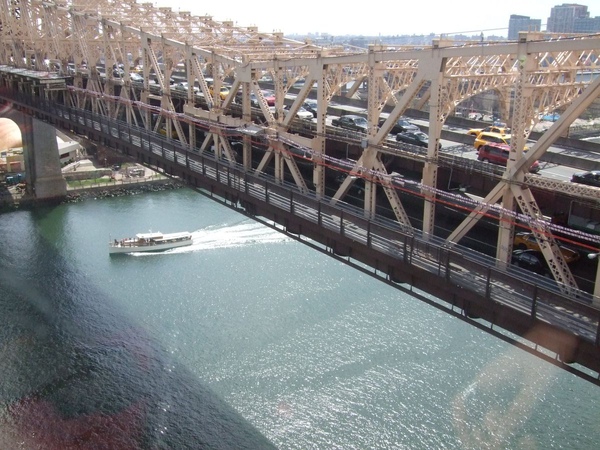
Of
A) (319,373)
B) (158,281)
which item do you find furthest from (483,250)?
(158,281)

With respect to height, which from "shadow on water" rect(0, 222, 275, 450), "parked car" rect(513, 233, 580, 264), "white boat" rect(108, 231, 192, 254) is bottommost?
"shadow on water" rect(0, 222, 275, 450)

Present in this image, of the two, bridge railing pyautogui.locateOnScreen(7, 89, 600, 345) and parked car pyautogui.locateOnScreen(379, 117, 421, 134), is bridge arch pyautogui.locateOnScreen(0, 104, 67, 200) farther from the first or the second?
parked car pyautogui.locateOnScreen(379, 117, 421, 134)

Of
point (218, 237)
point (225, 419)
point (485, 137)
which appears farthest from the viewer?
point (218, 237)

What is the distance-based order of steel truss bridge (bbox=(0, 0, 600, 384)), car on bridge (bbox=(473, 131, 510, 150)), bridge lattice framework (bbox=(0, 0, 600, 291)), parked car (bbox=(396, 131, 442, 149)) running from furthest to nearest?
1. parked car (bbox=(396, 131, 442, 149))
2. car on bridge (bbox=(473, 131, 510, 150))
3. bridge lattice framework (bbox=(0, 0, 600, 291))
4. steel truss bridge (bbox=(0, 0, 600, 384))

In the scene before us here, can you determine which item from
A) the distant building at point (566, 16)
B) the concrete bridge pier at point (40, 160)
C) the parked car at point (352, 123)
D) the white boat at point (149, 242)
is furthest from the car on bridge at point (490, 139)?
the distant building at point (566, 16)

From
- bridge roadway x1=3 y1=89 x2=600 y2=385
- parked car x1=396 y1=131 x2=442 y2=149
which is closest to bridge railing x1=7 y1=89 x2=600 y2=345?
bridge roadway x1=3 y1=89 x2=600 y2=385

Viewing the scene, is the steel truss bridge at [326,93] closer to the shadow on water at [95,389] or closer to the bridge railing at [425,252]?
the bridge railing at [425,252]

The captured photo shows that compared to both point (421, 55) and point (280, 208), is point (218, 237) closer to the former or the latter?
point (280, 208)

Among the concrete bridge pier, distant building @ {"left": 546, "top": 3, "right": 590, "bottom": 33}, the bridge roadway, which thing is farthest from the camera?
→ distant building @ {"left": 546, "top": 3, "right": 590, "bottom": 33}
